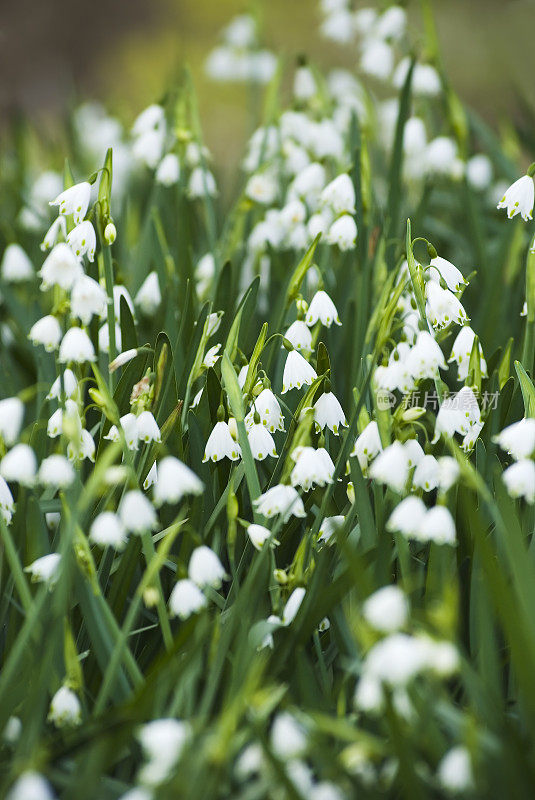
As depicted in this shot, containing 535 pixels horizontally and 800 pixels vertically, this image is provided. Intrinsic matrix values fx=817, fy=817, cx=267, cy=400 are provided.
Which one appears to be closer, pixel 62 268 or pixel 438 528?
pixel 438 528

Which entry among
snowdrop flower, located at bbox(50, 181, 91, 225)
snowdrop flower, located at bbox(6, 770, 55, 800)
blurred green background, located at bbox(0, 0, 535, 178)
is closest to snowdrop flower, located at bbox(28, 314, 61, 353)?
snowdrop flower, located at bbox(50, 181, 91, 225)

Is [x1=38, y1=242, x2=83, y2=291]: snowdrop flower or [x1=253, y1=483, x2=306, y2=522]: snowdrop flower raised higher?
[x1=38, y1=242, x2=83, y2=291]: snowdrop flower

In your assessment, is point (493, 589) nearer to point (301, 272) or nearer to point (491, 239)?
point (301, 272)

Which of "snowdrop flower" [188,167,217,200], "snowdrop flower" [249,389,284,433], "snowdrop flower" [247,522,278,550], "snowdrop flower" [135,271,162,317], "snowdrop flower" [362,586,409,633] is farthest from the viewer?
"snowdrop flower" [188,167,217,200]

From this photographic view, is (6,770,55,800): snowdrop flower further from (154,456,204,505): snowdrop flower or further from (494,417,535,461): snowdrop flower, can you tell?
(494,417,535,461): snowdrop flower

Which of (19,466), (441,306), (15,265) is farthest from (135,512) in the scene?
(15,265)

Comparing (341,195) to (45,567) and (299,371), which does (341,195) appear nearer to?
(299,371)

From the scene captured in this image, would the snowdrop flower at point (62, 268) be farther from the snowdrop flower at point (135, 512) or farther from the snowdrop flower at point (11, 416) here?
the snowdrop flower at point (135, 512)
